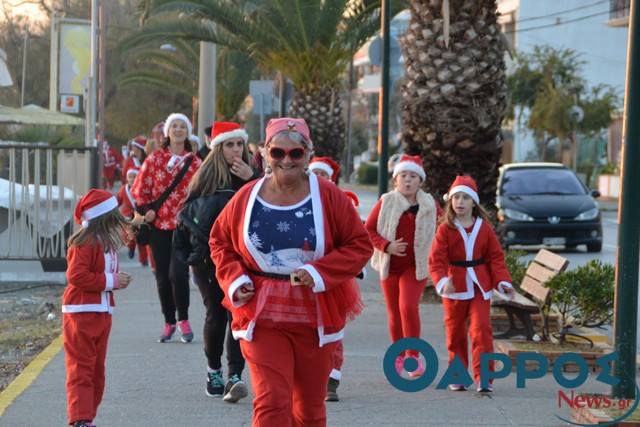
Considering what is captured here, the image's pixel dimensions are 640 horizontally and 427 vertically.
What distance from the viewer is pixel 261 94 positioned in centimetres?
2789

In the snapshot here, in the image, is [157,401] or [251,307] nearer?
[251,307]

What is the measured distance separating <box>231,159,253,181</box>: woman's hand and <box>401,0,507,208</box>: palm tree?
5.84m

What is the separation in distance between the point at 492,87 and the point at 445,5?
3.49 ft

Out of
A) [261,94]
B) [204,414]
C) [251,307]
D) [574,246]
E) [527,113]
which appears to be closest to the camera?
[251,307]

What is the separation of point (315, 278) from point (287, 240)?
0.27 metres

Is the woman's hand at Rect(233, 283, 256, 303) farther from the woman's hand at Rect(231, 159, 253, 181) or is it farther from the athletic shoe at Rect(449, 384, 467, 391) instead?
the athletic shoe at Rect(449, 384, 467, 391)

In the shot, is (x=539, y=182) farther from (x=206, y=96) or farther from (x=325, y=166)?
(x=325, y=166)

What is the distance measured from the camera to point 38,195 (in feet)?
44.3

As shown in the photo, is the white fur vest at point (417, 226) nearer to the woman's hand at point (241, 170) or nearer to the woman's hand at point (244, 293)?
the woman's hand at point (241, 170)

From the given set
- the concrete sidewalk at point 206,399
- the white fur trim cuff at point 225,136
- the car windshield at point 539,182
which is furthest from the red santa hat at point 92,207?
the car windshield at point 539,182

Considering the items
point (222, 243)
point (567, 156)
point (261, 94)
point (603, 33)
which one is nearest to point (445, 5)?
point (222, 243)

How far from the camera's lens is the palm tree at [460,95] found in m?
13.3

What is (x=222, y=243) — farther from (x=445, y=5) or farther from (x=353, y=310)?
(x=445, y=5)

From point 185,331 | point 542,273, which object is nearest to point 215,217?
point 185,331
